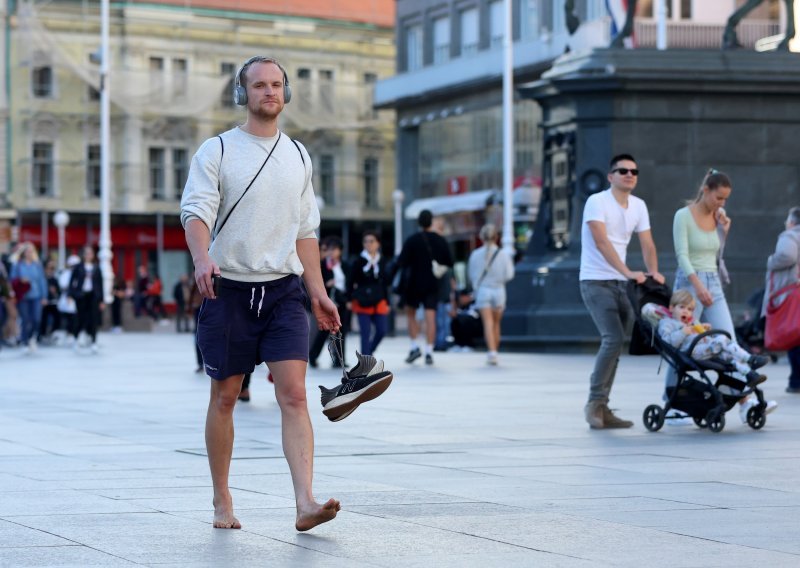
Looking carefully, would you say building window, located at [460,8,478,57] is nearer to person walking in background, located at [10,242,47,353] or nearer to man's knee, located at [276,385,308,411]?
person walking in background, located at [10,242,47,353]

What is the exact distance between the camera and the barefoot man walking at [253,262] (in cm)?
751

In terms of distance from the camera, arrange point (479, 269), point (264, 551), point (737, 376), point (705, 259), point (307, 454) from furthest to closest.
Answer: point (479, 269), point (705, 259), point (737, 376), point (307, 454), point (264, 551)

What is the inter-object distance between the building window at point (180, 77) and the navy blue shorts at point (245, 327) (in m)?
64.6

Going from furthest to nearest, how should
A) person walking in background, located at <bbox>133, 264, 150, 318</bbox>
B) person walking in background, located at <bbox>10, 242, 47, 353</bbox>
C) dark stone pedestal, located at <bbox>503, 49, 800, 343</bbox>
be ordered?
1. person walking in background, located at <bbox>133, 264, 150, 318</bbox>
2. person walking in background, located at <bbox>10, 242, 47, 353</bbox>
3. dark stone pedestal, located at <bbox>503, 49, 800, 343</bbox>

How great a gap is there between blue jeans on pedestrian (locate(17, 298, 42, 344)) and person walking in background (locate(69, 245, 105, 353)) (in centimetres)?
89

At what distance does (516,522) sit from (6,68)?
6446 centimetres

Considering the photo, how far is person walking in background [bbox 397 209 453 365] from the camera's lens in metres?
22.5

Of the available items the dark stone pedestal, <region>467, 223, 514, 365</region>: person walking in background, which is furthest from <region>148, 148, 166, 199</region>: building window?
<region>467, 223, 514, 365</region>: person walking in background

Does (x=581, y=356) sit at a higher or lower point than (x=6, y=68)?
lower

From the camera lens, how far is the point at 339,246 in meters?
22.5

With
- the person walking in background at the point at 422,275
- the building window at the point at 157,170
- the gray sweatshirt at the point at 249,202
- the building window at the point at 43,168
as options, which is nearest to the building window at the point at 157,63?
the building window at the point at 157,170

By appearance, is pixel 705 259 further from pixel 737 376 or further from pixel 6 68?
pixel 6 68

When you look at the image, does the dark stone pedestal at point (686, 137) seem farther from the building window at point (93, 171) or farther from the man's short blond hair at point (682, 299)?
the building window at point (93, 171)

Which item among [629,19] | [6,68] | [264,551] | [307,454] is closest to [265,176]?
[307,454]
